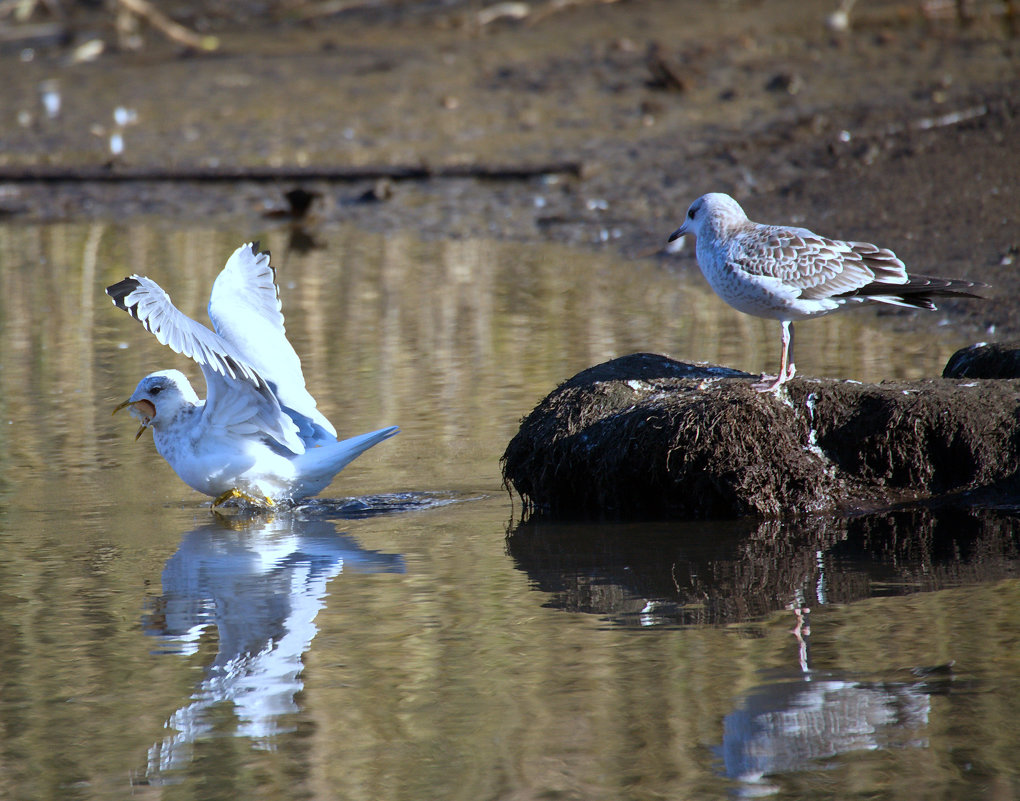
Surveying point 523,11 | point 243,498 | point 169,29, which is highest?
point 523,11

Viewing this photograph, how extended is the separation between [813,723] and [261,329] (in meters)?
4.16

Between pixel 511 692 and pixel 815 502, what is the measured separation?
235 cm

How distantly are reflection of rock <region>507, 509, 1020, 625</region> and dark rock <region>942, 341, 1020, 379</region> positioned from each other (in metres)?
1.08

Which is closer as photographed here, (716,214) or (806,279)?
(806,279)

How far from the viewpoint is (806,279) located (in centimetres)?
660

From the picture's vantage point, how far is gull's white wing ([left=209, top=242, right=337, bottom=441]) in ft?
23.6

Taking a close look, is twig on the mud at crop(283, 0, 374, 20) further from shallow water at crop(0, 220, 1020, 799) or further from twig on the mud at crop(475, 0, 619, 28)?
shallow water at crop(0, 220, 1020, 799)

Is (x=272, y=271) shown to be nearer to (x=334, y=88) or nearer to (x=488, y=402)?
(x=488, y=402)

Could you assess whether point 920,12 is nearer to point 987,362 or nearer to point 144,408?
point 987,362

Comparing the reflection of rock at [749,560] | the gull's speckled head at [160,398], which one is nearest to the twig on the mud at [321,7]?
the gull's speckled head at [160,398]

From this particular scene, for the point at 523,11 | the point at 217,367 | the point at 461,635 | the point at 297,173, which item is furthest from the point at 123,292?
the point at 523,11

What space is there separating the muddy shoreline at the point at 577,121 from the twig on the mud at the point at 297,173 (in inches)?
6.8

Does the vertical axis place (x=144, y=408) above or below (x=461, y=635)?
above

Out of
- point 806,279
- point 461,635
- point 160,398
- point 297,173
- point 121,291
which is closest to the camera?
point 461,635
